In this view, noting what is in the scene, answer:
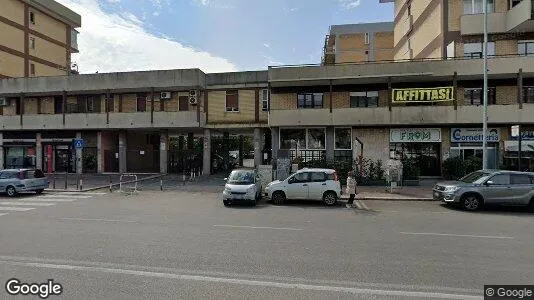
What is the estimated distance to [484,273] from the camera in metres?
5.98

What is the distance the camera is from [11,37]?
37.0 meters

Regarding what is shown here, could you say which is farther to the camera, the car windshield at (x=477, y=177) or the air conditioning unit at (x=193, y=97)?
the air conditioning unit at (x=193, y=97)

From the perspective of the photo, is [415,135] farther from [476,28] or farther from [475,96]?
[476,28]

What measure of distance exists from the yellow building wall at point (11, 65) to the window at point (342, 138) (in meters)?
35.3

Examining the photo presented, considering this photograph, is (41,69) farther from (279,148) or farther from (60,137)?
(279,148)

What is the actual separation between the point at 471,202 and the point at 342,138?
37.7 feet

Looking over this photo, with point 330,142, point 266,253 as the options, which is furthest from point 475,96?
point 266,253

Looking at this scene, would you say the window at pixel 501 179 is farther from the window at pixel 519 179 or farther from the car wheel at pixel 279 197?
the car wheel at pixel 279 197

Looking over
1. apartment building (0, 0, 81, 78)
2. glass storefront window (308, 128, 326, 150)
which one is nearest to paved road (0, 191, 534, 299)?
glass storefront window (308, 128, 326, 150)

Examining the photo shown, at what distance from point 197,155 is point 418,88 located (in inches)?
712

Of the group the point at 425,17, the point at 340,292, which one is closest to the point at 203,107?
the point at 425,17

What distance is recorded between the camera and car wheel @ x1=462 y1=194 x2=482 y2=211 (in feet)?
44.3

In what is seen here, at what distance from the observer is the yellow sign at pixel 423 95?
70.5 feet

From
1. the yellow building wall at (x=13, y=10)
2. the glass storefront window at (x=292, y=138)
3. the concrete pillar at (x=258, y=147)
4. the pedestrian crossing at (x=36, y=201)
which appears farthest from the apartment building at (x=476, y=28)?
the yellow building wall at (x=13, y=10)
